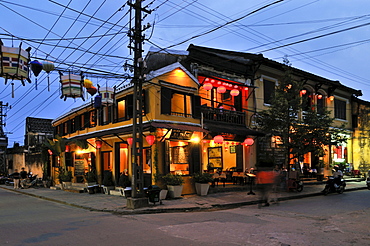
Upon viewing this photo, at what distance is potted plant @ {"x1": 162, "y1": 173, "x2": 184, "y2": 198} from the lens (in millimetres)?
15797

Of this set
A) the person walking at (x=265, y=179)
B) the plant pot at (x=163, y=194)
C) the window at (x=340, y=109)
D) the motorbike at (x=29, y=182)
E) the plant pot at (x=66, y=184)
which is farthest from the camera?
the window at (x=340, y=109)

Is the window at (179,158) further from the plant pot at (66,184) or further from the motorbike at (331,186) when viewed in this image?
the plant pot at (66,184)

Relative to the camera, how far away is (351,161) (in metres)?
29.6


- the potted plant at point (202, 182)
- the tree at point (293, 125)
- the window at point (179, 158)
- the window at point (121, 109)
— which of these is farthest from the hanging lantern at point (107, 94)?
the tree at point (293, 125)

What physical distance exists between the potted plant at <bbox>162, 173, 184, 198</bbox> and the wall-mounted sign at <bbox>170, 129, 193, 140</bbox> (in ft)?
6.94

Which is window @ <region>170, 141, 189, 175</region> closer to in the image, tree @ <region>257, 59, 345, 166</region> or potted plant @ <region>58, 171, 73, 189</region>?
tree @ <region>257, 59, 345, 166</region>

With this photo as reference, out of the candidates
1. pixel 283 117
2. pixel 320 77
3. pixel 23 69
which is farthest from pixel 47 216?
pixel 320 77

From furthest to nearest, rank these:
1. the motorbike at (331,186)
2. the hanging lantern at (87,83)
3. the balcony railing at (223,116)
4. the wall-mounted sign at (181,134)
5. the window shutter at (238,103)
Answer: the window shutter at (238,103) < the balcony railing at (223,116) < the motorbike at (331,186) < the wall-mounted sign at (181,134) < the hanging lantern at (87,83)

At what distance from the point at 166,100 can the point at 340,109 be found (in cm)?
1977

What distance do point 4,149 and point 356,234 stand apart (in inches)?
1826

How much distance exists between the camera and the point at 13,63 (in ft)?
31.9

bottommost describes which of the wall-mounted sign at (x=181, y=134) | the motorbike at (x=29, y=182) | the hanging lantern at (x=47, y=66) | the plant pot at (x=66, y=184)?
the motorbike at (x=29, y=182)

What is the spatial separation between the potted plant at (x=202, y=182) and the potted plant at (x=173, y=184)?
1248 millimetres

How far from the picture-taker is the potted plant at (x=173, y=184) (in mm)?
15797
